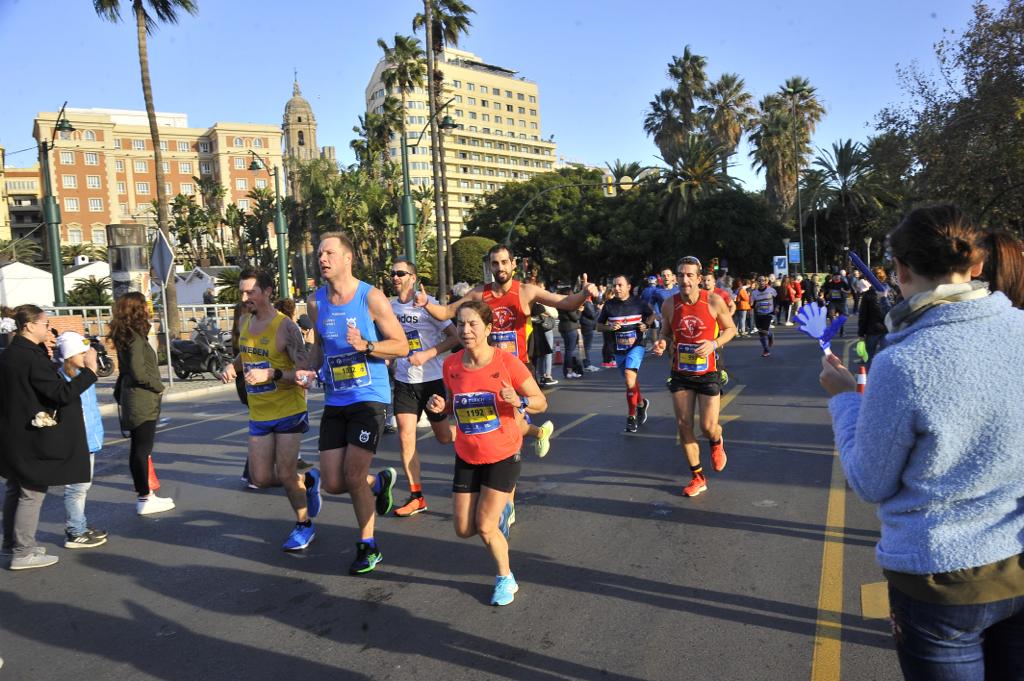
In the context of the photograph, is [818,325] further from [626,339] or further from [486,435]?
[626,339]

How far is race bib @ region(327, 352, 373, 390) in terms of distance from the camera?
5.16 metres

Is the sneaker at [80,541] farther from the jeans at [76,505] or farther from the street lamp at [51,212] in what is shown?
the street lamp at [51,212]

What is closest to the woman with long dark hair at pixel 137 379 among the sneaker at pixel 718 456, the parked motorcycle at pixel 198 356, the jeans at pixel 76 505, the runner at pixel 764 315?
the jeans at pixel 76 505

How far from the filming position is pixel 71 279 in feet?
146

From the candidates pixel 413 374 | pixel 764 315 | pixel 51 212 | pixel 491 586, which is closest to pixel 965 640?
pixel 491 586

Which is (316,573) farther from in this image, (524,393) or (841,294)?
(841,294)

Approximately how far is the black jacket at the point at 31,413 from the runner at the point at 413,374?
2.44m

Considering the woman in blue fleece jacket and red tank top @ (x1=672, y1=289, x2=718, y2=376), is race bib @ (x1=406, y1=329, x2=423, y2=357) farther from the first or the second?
the woman in blue fleece jacket

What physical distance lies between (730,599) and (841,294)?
61.4ft

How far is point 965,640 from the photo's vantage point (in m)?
1.92

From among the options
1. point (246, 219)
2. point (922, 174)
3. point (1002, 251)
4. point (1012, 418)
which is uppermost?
point (246, 219)

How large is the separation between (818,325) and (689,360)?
13.4ft

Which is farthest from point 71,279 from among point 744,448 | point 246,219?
point 744,448

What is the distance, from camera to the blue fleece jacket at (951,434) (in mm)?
Answer: 1823
